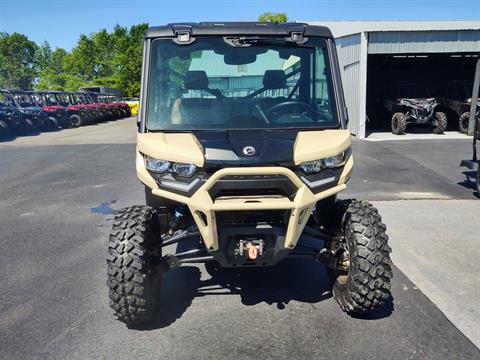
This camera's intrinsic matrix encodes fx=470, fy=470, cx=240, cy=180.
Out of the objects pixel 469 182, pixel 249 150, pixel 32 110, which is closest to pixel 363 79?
pixel 469 182

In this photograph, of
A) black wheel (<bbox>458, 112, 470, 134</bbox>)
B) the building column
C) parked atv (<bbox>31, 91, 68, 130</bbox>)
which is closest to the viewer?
the building column

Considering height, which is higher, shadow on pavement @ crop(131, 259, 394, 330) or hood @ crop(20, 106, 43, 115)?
hood @ crop(20, 106, 43, 115)

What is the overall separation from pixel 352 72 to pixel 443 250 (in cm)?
1369

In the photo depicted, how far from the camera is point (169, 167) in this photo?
330 cm

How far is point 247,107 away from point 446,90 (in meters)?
20.5

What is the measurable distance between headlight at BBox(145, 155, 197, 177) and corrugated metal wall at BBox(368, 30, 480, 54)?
15.2 m

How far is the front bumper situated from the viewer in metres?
3.14

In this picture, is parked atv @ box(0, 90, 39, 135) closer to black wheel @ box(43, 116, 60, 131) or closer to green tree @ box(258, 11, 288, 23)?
black wheel @ box(43, 116, 60, 131)

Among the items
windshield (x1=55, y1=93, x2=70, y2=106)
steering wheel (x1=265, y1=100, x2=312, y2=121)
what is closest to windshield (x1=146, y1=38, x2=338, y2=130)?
steering wheel (x1=265, y1=100, x2=312, y2=121)

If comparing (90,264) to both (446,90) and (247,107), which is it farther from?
(446,90)

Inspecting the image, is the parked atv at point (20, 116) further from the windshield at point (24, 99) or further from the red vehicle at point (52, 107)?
the red vehicle at point (52, 107)

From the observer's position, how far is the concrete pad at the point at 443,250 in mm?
3945

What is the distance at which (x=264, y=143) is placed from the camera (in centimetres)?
326

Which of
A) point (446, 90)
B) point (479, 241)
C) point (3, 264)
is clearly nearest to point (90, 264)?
point (3, 264)
